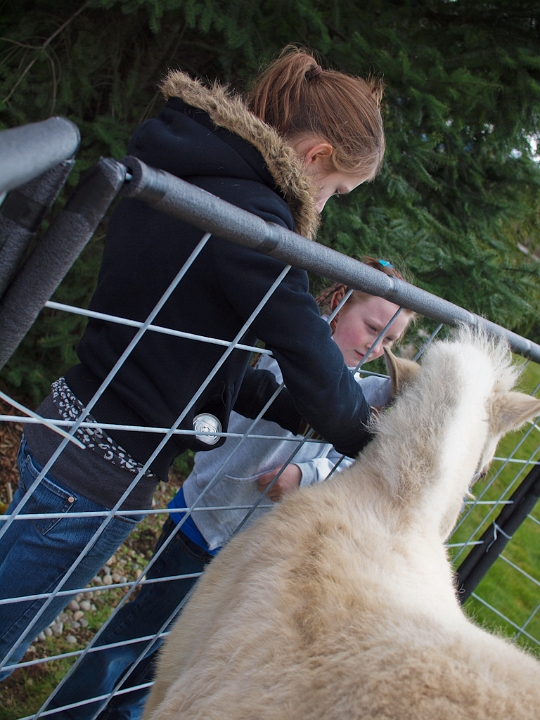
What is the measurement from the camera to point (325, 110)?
5.85 feet

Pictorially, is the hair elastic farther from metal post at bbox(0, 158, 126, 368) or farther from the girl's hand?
the girl's hand

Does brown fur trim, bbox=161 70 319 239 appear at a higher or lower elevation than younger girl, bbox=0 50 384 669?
higher

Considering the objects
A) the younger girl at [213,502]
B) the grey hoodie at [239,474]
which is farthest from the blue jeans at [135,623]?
the grey hoodie at [239,474]

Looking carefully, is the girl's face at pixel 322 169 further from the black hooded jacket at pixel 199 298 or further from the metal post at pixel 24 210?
the metal post at pixel 24 210

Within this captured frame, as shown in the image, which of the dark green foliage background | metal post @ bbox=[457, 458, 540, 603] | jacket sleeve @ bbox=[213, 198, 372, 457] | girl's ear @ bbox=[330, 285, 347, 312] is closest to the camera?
jacket sleeve @ bbox=[213, 198, 372, 457]

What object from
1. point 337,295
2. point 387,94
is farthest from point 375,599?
point 387,94

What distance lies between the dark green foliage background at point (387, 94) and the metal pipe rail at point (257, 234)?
2.01 meters

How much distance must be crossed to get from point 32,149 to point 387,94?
310 centimetres

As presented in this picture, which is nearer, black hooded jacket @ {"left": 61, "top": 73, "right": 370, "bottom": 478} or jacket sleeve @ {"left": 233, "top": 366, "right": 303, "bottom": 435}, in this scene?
black hooded jacket @ {"left": 61, "top": 73, "right": 370, "bottom": 478}

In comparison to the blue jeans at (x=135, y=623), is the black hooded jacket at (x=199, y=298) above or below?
above

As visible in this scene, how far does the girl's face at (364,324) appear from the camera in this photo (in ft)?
8.11

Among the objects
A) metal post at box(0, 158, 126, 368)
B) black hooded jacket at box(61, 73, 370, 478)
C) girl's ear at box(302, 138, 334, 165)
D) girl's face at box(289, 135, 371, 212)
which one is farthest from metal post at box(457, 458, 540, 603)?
metal post at box(0, 158, 126, 368)

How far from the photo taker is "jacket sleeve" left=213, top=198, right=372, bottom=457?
1395 millimetres

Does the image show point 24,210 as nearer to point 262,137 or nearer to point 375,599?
point 262,137
